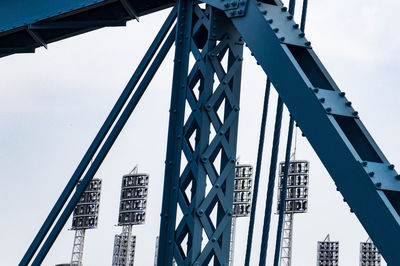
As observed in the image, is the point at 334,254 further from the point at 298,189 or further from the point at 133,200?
the point at 133,200

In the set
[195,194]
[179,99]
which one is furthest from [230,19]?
[195,194]

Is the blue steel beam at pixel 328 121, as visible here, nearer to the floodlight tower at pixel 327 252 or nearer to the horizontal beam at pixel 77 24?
the horizontal beam at pixel 77 24

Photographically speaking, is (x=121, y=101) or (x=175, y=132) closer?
(x=175, y=132)

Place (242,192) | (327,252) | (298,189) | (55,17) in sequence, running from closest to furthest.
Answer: (55,17)
(298,189)
(242,192)
(327,252)

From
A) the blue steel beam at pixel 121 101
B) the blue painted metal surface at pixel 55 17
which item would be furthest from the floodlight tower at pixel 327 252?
the blue steel beam at pixel 121 101

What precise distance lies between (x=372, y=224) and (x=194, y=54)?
264cm

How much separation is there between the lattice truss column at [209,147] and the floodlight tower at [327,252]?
64.4m

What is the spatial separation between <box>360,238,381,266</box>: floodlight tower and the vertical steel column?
65.8 meters

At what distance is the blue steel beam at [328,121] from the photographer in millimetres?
6391

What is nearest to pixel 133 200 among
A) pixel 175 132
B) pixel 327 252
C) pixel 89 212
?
pixel 89 212

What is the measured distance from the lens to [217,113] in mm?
8180

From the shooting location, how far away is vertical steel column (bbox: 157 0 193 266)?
8.23 m

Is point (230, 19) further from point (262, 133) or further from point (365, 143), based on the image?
point (365, 143)

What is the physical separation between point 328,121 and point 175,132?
1938 millimetres
